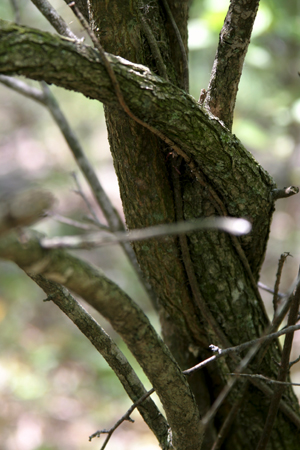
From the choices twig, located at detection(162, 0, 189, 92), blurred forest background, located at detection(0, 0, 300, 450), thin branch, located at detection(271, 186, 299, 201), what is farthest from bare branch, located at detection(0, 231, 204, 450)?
blurred forest background, located at detection(0, 0, 300, 450)

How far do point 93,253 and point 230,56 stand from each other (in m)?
5.14

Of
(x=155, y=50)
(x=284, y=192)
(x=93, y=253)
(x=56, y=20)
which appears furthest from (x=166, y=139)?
(x=93, y=253)

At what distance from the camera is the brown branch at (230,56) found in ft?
3.57

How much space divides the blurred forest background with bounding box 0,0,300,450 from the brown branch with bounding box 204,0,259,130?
1.00m

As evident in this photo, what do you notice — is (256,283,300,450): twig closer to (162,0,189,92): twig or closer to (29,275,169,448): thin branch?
(29,275,169,448): thin branch

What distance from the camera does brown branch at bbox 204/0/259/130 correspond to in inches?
42.9

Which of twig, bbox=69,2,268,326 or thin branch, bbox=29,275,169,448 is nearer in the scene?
twig, bbox=69,2,268,326

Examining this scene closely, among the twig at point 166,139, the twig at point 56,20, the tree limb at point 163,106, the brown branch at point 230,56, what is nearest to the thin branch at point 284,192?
the tree limb at point 163,106

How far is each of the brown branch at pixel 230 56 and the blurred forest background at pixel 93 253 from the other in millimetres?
1003

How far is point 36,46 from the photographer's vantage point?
0.79 meters

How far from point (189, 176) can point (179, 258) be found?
0.28m

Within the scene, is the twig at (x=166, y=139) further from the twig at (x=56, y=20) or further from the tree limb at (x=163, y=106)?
the twig at (x=56, y=20)

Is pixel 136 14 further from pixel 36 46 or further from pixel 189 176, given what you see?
pixel 189 176

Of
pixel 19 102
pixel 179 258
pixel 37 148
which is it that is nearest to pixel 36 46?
pixel 179 258
